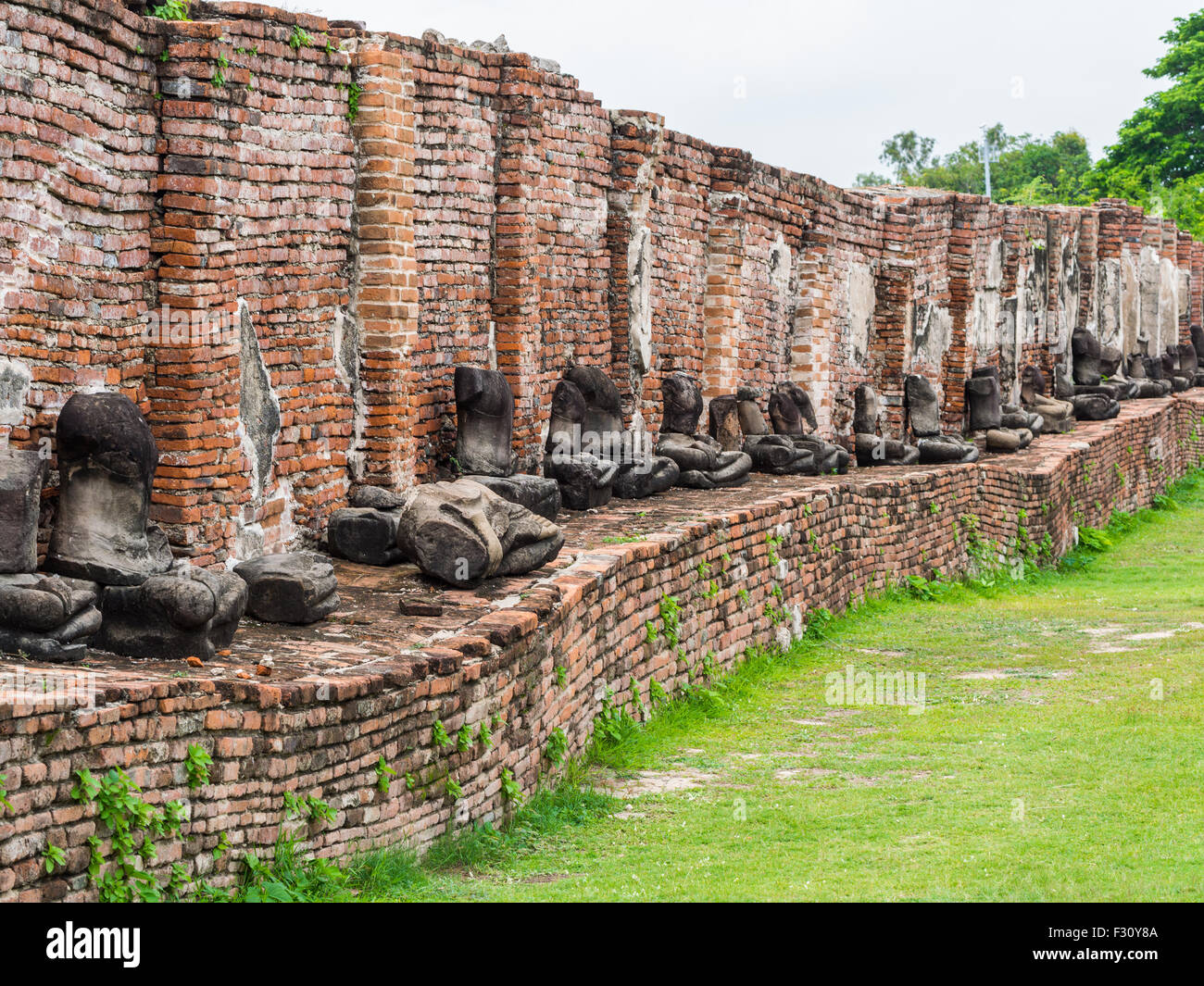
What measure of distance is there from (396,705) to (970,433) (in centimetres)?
1383

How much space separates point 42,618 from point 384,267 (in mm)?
3527

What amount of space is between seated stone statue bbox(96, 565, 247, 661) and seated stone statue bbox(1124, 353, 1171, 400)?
834 inches

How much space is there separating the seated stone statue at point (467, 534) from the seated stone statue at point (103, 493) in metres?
1.54

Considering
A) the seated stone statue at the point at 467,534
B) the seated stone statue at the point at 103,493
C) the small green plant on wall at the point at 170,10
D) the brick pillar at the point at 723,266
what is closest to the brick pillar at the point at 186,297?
the small green plant on wall at the point at 170,10

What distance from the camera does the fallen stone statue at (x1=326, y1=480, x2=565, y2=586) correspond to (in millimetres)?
7430

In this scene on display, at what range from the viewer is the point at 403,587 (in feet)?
24.4

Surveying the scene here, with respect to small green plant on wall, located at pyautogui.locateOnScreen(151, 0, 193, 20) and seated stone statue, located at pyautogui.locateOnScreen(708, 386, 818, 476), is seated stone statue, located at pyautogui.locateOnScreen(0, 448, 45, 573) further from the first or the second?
seated stone statue, located at pyautogui.locateOnScreen(708, 386, 818, 476)

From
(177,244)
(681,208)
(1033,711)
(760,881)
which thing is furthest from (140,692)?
(681,208)

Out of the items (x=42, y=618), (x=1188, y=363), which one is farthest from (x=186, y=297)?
(x=1188, y=363)

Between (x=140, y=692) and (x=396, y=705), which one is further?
(x=396, y=705)

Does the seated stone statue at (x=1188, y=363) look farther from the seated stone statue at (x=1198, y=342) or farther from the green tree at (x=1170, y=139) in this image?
the green tree at (x=1170, y=139)

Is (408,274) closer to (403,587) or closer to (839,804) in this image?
(403,587)

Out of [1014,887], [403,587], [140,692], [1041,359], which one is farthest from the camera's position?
[1041,359]

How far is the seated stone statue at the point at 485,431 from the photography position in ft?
29.9
